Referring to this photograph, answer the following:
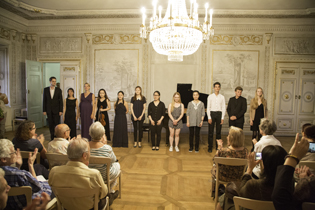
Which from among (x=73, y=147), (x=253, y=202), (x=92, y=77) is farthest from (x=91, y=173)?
(x=92, y=77)

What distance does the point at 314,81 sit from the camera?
24.2 feet

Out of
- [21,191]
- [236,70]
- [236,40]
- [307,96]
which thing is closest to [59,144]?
[21,191]

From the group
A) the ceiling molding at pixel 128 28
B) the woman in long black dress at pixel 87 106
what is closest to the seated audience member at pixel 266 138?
the woman in long black dress at pixel 87 106

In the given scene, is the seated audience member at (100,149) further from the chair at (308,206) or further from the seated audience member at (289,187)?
the chair at (308,206)

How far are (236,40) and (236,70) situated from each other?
0.98m

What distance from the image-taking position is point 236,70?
742 cm

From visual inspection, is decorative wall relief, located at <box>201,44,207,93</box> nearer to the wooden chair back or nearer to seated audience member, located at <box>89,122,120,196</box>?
seated audience member, located at <box>89,122,120,196</box>

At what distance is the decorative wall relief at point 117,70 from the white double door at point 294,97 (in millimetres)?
4798

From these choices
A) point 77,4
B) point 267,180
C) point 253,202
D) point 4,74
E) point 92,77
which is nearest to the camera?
point 253,202

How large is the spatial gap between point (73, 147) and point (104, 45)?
6471 mm

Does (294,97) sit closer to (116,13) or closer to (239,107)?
(239,107)

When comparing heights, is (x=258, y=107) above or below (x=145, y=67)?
below

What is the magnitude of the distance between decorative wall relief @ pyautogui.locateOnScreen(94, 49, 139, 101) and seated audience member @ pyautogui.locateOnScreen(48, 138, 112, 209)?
592 cm

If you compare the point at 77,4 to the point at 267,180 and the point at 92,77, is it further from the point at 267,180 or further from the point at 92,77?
the point at 267,180
